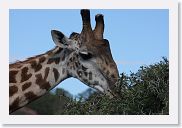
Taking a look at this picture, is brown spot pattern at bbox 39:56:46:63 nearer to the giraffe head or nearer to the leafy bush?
the giraffe head

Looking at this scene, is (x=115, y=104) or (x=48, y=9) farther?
(x=48, y=9)

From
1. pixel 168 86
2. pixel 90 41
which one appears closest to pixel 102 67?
pixel 90 41

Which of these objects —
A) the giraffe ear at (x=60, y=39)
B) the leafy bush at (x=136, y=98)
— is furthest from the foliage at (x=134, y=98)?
the giraffe ear at (x=60, y=39)

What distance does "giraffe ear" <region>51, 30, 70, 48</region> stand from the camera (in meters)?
2.92

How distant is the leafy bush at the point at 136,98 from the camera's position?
285 cm

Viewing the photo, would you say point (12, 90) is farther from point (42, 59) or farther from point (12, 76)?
point (42, 59)

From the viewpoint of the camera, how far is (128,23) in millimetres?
3037

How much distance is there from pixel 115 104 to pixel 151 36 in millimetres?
428

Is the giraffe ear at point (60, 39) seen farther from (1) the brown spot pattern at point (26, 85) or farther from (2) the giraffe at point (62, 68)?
(1) the brown spot pattern at point (26, 85)

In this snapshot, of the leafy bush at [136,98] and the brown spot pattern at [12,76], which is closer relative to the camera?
the leafy bush at [136,98]

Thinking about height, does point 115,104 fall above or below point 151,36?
below

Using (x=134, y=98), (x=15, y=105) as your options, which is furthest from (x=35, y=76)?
(x=134, y=98)
